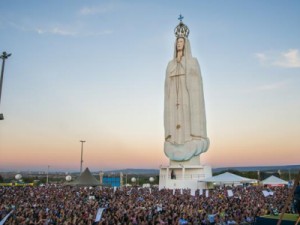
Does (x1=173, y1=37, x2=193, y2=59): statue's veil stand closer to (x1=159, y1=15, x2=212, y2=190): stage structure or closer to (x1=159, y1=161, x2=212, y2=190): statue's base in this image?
(x1=159, y1=15, x2=212, y2=190): stage structure

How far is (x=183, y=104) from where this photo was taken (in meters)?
53.0

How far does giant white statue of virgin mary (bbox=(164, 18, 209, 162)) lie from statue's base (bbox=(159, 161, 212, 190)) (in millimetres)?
2013

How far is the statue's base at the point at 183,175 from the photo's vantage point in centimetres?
4672

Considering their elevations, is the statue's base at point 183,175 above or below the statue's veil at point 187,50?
below

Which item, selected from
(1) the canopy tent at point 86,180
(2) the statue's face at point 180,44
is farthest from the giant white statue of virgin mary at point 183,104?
(1) the canopy tent at point 86,180

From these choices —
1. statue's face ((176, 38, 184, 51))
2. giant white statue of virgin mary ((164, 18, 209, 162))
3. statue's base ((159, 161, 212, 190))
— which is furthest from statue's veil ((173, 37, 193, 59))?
statue's base ((159, 161, 212, 190))

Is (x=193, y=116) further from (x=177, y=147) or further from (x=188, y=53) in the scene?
(x=188, y=53)

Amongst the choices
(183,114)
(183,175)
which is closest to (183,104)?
(183,114)

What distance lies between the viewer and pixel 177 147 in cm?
5094

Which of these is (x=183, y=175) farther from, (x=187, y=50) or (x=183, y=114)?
(x=187, y=50)

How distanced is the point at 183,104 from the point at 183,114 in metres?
1.56

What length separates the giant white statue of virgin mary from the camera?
51.3 meters

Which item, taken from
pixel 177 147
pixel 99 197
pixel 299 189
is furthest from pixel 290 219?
pixel 177 147

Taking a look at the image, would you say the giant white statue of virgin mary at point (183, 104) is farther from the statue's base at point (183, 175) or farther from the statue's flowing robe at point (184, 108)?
the statue's base at point (183, 175)
